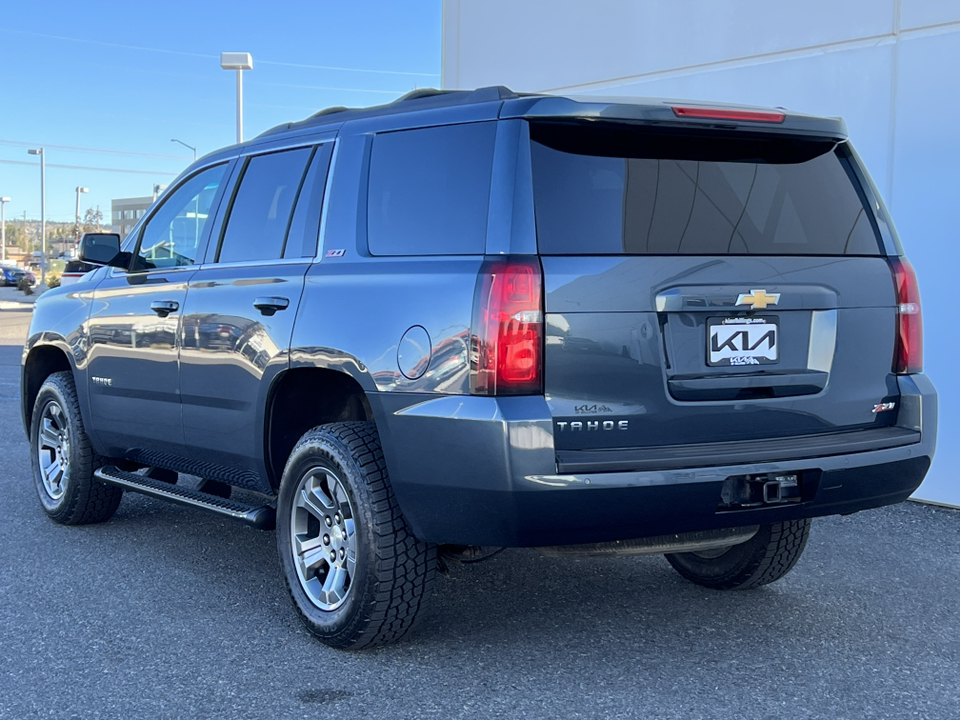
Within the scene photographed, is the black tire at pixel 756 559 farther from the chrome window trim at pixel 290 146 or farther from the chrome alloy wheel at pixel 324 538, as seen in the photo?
the chrome window trim at pixel 290 146

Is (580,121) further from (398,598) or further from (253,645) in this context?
(253,645)

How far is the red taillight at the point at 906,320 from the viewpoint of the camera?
427 cm

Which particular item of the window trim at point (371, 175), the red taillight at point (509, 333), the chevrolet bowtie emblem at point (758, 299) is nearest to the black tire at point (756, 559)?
the chevrolet bowtie emblem at point (758, 299)

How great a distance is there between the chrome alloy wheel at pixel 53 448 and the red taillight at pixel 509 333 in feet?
11.5

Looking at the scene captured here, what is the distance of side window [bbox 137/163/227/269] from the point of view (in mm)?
5543

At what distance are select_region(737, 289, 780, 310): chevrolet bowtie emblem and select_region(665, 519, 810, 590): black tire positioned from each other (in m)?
1.26

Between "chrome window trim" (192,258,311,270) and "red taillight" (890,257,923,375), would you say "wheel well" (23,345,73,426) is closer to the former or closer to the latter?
"chrome window trim" (192,258,311,270)

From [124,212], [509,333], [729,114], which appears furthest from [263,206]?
[124,212]

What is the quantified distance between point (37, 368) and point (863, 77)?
5.45 m

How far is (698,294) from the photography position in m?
3.81

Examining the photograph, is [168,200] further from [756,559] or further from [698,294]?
[756,559]

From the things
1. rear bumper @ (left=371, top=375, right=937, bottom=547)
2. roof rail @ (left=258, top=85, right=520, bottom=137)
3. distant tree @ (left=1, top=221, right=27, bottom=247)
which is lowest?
rear bumper @ (left=371, top=375, right=937, bottom=547)

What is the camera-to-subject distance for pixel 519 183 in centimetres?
376

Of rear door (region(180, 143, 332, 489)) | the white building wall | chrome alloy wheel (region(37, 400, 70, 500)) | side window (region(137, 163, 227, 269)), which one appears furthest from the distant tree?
rear door (region(180, 143, 332, 489))
